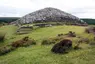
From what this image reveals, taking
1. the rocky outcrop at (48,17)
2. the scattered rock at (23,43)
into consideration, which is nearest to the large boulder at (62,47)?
the scattered rock at (23,43)

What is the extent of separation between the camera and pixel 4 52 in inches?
1394

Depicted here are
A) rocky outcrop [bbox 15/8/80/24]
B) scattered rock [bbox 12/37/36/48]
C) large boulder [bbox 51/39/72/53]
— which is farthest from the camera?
rocky outcrop [bbox 15/8/80/24]

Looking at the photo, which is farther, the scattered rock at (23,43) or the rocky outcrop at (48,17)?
the rocky outcrop at (48,17)

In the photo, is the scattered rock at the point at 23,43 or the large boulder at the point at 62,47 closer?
the large boulder at the point at 62,47

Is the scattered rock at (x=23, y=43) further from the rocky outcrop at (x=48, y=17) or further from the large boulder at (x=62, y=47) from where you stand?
the rocky outcrop at (x=48, y=17)

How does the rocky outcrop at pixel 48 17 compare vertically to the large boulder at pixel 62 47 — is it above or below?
above

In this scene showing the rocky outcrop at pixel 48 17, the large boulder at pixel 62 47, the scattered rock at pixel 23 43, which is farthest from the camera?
the rocky outcrop at pixel 48 17

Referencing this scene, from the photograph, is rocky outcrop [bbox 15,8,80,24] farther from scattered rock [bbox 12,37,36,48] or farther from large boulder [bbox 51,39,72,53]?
large boulder [bbox 51,39,72,53]

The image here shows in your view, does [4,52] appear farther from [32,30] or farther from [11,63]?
[32,30]

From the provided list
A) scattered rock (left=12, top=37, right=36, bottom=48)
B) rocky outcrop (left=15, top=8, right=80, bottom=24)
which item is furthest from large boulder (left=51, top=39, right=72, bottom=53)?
rocky outcrop (left=15, top=8, right=80, bottom=24)

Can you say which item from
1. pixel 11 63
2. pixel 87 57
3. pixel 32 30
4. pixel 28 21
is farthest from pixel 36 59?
pixel 28 21

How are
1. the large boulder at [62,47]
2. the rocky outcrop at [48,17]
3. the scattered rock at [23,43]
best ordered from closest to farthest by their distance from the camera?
the large boulder at [62,47] < the scattered rock at [23,43] < the rocky outcrop at [48,17]

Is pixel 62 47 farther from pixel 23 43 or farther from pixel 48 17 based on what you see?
pixel 48 17

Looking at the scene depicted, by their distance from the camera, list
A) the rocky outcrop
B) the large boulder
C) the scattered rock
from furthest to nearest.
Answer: the rocky outcrop
the scattered rock
the large boulder
